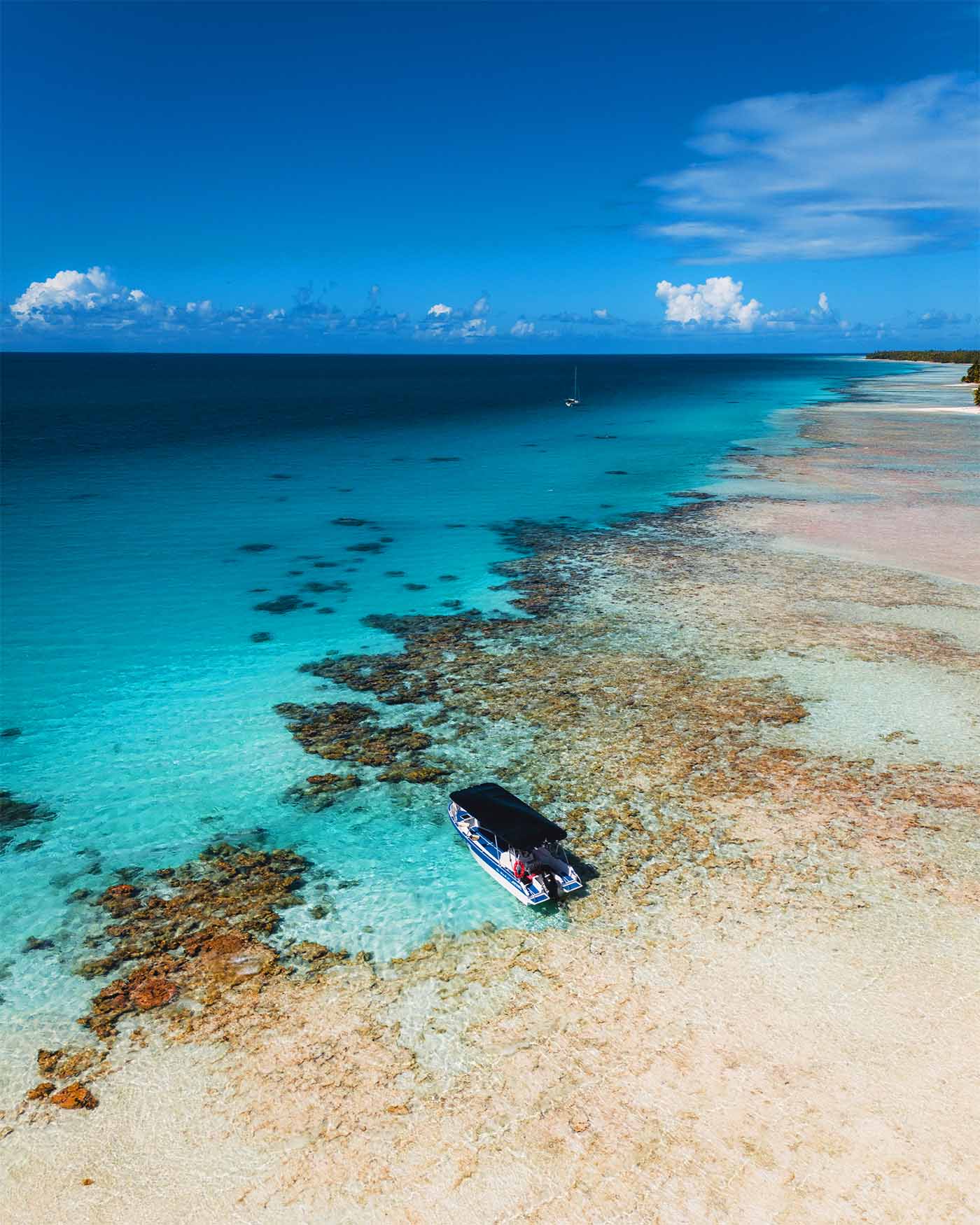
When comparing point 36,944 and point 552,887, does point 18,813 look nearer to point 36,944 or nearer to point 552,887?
point 36,944

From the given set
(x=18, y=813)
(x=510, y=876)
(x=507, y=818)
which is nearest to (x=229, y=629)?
(x=18, y=813)

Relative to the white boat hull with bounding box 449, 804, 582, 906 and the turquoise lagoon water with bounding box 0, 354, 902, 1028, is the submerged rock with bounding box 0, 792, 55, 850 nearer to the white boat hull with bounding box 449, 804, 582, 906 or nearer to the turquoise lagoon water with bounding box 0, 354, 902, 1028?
the turquoise lagoon water with bounding box 0, 354, 902, 1028

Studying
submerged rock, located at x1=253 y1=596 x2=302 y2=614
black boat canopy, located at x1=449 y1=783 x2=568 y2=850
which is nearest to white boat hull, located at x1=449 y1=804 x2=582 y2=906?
black boat canopy, located at x1=449 y1=783 x2=568 y2=850

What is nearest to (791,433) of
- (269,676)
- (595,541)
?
(595,541)

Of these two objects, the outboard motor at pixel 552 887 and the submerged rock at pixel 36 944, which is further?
the outboard motor at pixel 552 887

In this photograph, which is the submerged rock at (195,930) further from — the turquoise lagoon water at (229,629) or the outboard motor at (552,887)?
the outboard motor at (552,887)

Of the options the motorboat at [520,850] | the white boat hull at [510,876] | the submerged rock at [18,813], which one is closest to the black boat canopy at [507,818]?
the motorboat at [520,850]
